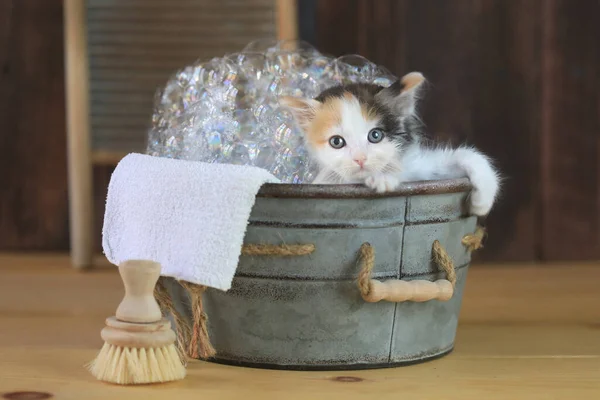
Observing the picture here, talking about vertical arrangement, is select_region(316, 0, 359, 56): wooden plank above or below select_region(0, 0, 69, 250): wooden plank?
above

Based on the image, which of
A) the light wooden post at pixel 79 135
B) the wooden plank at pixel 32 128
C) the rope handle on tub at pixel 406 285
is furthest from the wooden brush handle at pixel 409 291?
the wooden plank at pixel 32 128

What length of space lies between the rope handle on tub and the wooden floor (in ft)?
0.36

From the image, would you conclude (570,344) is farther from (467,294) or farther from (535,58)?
(535,58)

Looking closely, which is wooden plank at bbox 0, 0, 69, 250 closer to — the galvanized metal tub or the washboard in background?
the washboard in background

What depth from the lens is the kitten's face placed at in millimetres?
1202

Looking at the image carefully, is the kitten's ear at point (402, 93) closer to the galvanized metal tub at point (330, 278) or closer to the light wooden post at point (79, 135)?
the galvanized metal tub at point (330, 278)

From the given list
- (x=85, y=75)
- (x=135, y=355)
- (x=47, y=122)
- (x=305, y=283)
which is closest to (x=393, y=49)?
(x=85, y=75)

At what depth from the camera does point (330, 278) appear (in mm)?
1157

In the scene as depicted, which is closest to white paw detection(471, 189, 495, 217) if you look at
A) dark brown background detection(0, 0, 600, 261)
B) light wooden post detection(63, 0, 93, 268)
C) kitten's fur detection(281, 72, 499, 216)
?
kitten's fur detection(281, 72, 499, 216)

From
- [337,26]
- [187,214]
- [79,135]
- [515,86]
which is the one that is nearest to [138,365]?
[187,214]

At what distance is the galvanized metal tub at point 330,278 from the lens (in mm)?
1140

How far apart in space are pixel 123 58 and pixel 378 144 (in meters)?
1.15

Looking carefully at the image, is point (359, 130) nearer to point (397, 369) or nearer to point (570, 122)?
A: point (397, 369)

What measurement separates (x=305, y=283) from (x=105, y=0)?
4.16 feet
